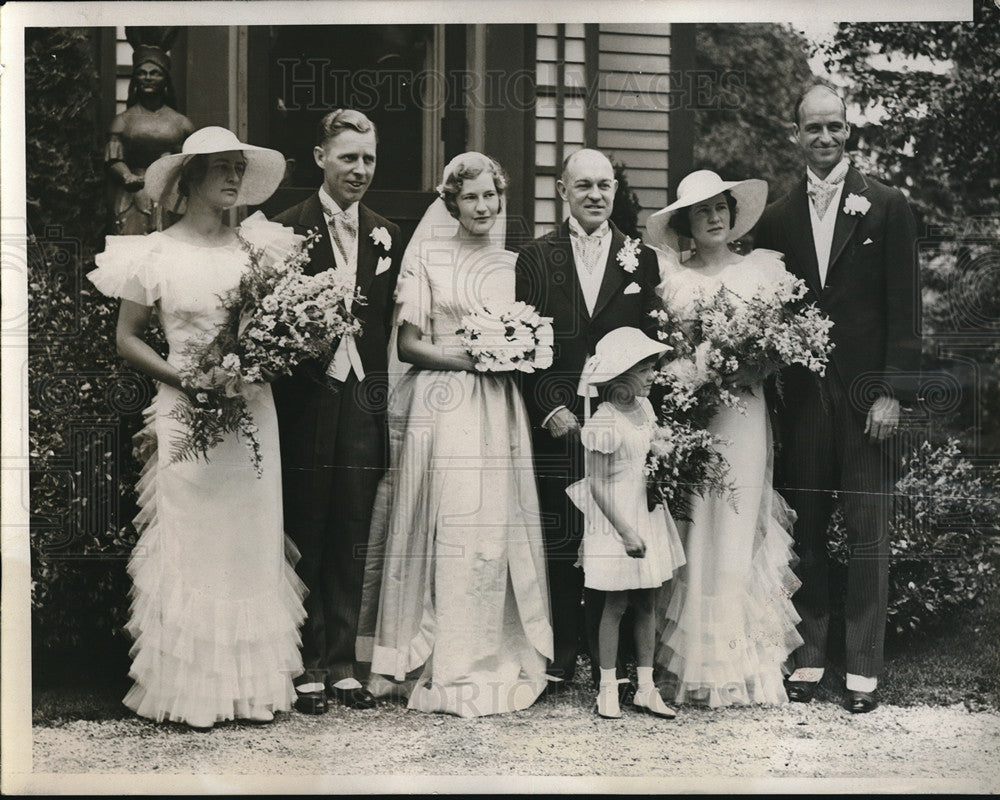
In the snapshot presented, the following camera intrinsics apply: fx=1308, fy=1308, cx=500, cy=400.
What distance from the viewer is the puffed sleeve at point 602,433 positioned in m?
6.40

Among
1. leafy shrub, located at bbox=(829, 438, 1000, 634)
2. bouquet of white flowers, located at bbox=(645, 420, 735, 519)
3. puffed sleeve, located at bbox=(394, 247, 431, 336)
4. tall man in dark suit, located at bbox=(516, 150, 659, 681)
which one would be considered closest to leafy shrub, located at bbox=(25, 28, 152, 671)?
puffed sleeve, located at bbox=(394, 247, 431, 336)

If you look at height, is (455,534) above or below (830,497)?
below

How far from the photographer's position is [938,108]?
6.52 m

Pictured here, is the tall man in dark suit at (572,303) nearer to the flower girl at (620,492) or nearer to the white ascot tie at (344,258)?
the flower girl at (620,492)

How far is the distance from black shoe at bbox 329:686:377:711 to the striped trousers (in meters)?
2.12

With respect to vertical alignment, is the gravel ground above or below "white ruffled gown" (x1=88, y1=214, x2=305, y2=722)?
below

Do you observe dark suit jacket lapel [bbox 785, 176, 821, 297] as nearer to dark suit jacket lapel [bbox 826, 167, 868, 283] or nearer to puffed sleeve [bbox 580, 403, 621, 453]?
dark suit jacket lapel [bbox 826, 167, 868, 283]

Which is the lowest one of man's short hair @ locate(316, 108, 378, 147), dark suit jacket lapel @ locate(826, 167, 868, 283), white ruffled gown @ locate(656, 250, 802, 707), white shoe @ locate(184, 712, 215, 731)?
white shoe @ locate(184, 712, 215, 731)

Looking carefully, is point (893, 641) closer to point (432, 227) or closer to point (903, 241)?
point (903, 241)

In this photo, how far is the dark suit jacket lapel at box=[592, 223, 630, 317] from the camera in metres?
6.41

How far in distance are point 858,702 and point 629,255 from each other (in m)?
2.50

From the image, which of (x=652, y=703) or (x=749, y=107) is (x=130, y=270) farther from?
(x=652, y=703)

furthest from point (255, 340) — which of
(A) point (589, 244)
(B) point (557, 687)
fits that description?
(B) point (557, 687)

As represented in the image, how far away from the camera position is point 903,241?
6.49m
